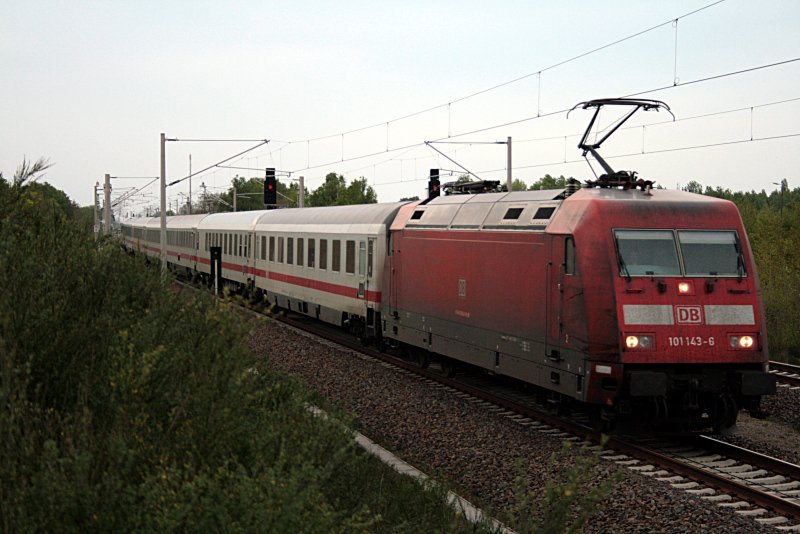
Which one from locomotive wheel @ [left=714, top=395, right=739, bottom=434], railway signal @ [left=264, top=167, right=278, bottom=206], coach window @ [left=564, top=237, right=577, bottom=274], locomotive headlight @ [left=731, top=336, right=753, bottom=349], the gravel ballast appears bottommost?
the gravel ballast

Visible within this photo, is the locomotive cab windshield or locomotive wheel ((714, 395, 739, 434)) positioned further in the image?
locomotive wheel ((714, 395, 739, 434))

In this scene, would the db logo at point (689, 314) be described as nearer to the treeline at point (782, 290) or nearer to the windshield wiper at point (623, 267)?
the windshield wiper at point (623, 267)

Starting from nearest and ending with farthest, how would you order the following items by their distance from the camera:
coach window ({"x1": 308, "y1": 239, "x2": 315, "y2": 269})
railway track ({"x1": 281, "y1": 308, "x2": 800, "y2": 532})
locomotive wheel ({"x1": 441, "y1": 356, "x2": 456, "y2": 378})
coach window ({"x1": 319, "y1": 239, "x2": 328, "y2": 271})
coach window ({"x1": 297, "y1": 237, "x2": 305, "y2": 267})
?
railway track ({"x1": 281, "y1": 308, "x2": 800, "y2": 532}) < locomotive wheel ({"x1": 441, "y1": 356, "x2": 456, "y2": 378}) < coach window ({"x1": 319, "y1": 239, "x2": 328, "y2": 271}) < coach window ({"x1": 308, "y1": 239, "x2": 315, "y2": 269}) < coach window ({"x1": 297, "y1": 237, "x2": 305, "y2": 267})

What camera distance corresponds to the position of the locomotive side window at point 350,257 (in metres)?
20.8

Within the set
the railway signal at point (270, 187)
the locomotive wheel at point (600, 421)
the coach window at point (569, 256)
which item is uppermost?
the railway signal at point (270, 187)

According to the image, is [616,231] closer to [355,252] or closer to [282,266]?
[355,252]

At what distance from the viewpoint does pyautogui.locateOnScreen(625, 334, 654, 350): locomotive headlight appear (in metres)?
10.6

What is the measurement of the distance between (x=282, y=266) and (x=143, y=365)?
2257cm

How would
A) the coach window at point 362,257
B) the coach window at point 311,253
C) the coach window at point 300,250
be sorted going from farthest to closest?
the coach window at point 300,250 → the coach window at point 311,253 → the coach window at point 362,257

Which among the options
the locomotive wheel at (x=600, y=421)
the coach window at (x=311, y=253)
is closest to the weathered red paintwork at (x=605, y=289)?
the locomotive wheel at (x=600, y=421)

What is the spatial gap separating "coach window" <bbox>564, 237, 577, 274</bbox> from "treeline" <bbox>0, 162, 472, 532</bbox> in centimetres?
375

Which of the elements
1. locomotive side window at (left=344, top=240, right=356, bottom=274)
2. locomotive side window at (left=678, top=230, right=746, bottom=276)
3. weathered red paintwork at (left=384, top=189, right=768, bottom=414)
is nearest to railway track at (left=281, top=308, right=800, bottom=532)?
weathered red paintwork at (left=384, top=189, right=768, bottom=414)

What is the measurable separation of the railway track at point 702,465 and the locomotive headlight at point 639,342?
123 centimetres

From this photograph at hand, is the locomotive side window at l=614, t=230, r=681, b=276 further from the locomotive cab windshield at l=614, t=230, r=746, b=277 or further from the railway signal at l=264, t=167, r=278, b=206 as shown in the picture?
the railway signal at l=264, t=167, r=278, b=206
